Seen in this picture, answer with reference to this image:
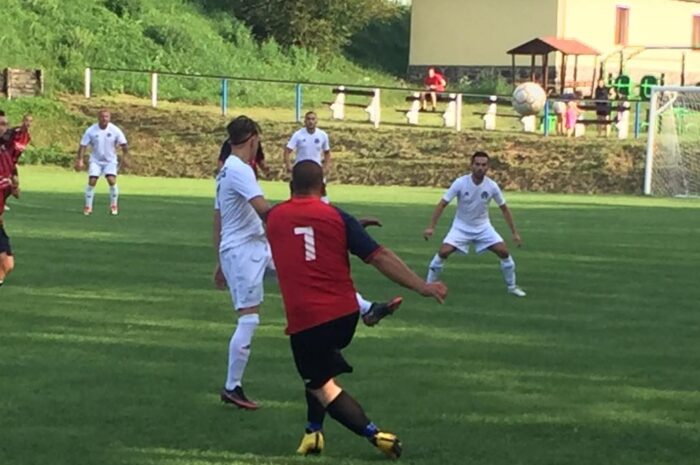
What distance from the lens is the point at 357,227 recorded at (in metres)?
7.44

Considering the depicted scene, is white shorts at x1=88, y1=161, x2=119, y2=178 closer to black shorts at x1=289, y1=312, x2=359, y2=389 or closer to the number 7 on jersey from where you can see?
black shorts at x1=289, y1=312, x2=359, y2=389

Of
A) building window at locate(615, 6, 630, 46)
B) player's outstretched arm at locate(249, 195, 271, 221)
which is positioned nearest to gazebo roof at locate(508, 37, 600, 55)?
building window at locate(615, 6, 630, 46)

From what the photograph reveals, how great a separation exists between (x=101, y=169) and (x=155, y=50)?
28067mm

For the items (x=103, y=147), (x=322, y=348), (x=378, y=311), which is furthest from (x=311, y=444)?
(x=103, y=147)

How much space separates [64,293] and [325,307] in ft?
24.7

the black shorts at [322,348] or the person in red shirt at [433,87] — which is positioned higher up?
the person in red shirt at [433,87]

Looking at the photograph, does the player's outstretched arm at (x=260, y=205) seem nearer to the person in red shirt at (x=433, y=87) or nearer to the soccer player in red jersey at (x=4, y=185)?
the soccer player in red jersey at (x=4, y=185)

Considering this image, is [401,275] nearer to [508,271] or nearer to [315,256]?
[315,256]

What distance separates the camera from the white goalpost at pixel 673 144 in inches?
1481

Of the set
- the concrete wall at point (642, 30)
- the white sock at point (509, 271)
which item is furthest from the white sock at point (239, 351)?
the concrete wall at point (642, 30)

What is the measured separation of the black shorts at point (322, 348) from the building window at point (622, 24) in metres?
54.0

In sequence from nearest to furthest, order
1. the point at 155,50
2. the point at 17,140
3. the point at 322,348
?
the point at 322,348 → the point at 17,140 → the point at 155,50

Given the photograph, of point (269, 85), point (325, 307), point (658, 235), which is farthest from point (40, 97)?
point (325, 307)

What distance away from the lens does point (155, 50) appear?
53000 millimetres
